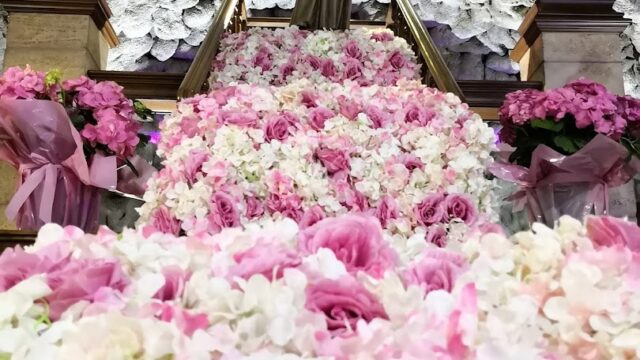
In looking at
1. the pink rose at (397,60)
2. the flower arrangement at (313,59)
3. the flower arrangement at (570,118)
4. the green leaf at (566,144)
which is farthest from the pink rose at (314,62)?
the green leaf at (566,144)

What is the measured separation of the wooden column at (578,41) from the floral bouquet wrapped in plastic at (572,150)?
117 centimetres

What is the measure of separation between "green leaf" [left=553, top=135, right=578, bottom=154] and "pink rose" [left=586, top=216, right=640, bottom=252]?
1768mm

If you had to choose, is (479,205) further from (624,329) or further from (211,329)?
(211,329)

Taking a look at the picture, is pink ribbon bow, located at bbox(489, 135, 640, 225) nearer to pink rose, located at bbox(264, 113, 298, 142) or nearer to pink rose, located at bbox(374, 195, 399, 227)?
pink rose, located at bbox(374, 195, 399, 227)

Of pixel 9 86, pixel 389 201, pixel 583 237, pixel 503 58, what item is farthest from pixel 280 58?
pixel 503 58

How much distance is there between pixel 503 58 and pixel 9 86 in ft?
15.2

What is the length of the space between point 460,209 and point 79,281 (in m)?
1.36

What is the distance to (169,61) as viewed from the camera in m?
6.20

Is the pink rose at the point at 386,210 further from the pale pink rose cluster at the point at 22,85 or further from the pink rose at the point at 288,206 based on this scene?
the pale pink rose cluster at the point at 22,85

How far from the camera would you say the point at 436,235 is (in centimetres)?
190

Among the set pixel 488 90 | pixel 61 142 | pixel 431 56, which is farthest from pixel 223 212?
pixel 488 90

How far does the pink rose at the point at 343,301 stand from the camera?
2.38 ft

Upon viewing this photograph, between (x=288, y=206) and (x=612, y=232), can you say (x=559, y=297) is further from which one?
(x=288, y=206)

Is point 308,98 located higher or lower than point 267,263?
lower
